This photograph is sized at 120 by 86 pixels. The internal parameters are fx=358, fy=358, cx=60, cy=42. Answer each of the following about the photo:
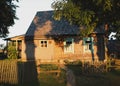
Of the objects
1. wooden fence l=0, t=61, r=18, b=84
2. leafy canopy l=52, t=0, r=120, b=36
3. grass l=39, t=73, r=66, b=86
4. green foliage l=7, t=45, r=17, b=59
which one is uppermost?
leafy canopy l=52, t=0, r=120, b=36

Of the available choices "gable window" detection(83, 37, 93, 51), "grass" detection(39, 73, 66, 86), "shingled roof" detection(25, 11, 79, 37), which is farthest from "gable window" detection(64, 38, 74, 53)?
"grass" detection(39, 73, 66, 86)

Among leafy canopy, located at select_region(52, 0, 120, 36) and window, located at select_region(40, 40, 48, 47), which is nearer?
leafy canopy, located at select_region(52, 0, 120, 36)

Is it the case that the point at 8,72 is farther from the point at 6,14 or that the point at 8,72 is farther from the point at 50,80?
the point at 6,14

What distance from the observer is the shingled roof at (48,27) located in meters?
44.2

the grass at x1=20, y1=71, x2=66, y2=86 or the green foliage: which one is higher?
the green foliage

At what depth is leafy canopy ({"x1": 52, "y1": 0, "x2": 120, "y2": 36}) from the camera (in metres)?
23.2

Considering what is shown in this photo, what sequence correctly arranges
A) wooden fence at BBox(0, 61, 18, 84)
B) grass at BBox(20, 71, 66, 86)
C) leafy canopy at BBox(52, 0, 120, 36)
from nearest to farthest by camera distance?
wooden fence at BBox(0, 61, 18, 84), grass at BBox(20, 71, 66, 86), leafy canopy at BBox(52, 0, 120, 36)

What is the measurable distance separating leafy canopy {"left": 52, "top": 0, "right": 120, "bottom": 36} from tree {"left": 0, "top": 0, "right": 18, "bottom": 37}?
14.0 metres

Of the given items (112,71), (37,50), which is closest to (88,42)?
(37,50)

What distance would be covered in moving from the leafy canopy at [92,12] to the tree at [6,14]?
46.1 ft

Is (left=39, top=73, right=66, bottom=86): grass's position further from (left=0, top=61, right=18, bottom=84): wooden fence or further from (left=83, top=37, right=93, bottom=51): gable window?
(left=83, top=37, right=93, bottom=51): gable window

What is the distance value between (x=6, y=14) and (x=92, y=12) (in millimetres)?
19721

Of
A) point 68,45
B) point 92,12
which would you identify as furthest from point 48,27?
point 92,12

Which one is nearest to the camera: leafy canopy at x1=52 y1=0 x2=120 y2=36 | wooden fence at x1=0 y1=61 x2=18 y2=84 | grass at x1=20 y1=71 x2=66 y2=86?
wooden fence at x1=0 y1=61 x2=18 y2=84
